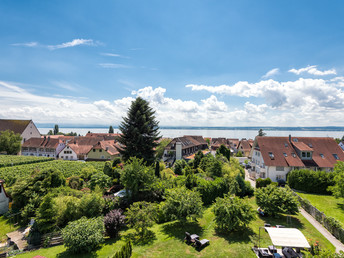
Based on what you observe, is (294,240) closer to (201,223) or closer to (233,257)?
(233,257)

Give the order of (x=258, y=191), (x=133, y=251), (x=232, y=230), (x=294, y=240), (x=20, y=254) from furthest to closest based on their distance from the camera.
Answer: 1. (x=258, y=191)
2. (x=232, y=230)
3. (x=20, y=254)
4. (x=133, y=251)
5. (x=294, y=240)

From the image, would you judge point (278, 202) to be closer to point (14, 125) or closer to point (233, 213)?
point (233, 213)

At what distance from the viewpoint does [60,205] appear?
58.1 feet

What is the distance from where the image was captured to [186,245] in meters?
13.5

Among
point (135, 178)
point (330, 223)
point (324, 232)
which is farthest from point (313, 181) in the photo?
point (135, 178)

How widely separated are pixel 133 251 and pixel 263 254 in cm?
920

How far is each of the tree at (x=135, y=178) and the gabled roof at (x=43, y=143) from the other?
219 feet

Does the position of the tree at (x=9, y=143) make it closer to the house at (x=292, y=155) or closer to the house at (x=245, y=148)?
the house at (x=292, y=155)

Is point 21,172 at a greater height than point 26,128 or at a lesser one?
lesser

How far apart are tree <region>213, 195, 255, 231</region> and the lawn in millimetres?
1138

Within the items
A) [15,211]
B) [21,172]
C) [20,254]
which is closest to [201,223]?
[20,254]

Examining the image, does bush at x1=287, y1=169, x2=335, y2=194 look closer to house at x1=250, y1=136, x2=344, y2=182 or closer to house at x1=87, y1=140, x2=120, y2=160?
house at x1=250, y1=136, x2=344, y2=182

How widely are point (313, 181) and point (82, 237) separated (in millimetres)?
35074

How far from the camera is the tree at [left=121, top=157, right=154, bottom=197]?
21.0 meters
